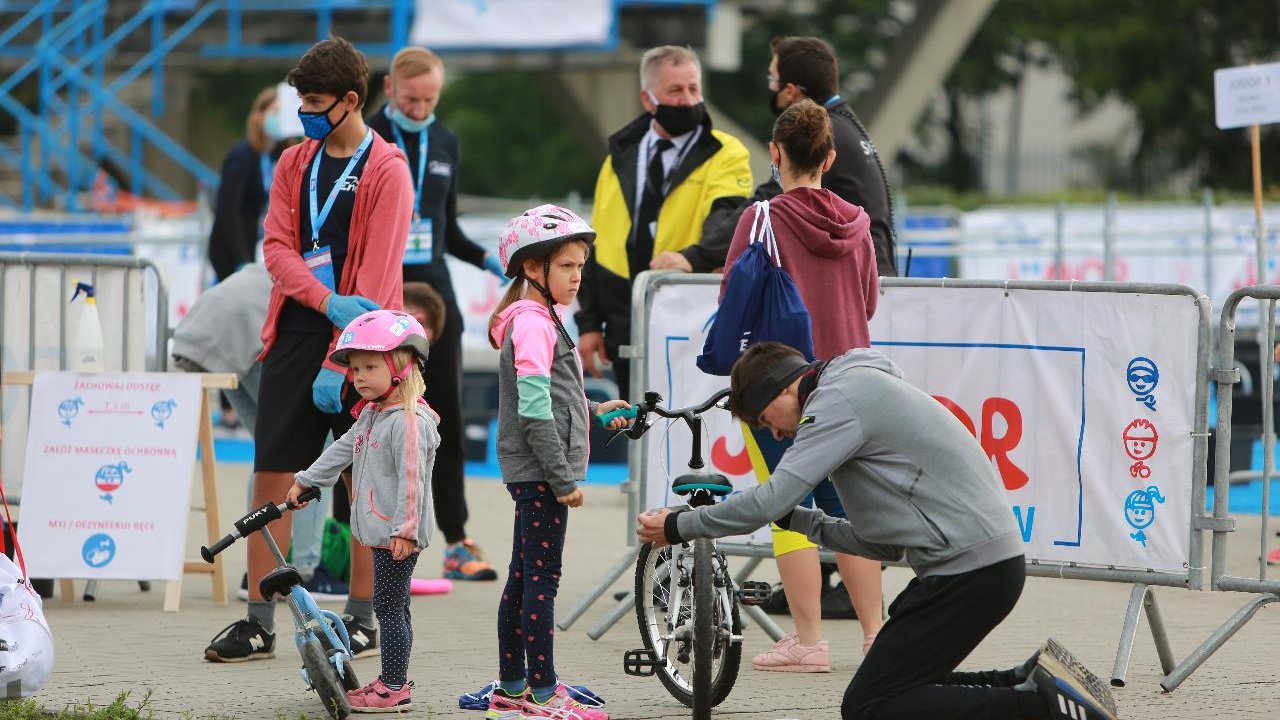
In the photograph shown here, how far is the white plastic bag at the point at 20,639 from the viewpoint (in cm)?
545

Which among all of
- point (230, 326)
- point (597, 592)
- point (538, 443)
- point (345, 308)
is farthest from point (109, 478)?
point (538, 443)

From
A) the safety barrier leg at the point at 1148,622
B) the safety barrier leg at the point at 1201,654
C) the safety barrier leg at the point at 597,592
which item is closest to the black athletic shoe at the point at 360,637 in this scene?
the safety barrier leg at the point at 597,592

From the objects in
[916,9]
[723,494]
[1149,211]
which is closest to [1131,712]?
[723,494]

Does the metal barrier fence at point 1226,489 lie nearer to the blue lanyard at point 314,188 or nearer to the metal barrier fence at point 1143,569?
the metal barrier fence at point 1143,569

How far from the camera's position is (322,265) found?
6.95 m

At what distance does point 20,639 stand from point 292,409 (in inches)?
63.3

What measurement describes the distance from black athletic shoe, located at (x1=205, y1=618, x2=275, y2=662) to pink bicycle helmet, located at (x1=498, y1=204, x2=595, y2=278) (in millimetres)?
1815

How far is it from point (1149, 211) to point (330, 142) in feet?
59.2

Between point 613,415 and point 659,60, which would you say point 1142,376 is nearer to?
point 613,415

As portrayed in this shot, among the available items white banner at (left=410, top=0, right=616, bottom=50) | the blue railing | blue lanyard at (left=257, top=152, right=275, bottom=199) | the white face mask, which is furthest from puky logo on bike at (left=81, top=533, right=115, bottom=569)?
white banner at (left=410, top=0, right=616, bottom=50)

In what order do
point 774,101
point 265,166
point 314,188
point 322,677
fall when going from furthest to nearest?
point 265,166
point 774,101
point 314,188
point 322,677

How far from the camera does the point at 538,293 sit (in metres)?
6.02

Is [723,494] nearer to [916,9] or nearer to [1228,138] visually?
[916,9]

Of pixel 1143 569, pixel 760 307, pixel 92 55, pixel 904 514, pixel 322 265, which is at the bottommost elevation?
pixel 1143 569
